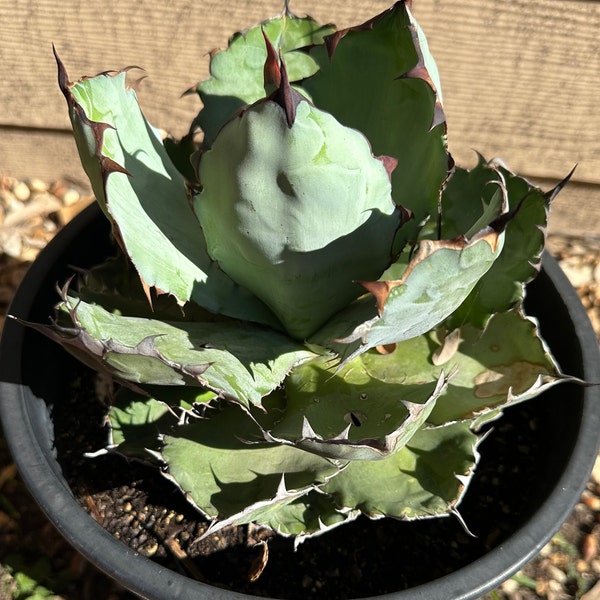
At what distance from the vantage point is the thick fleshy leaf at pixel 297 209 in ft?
1.95

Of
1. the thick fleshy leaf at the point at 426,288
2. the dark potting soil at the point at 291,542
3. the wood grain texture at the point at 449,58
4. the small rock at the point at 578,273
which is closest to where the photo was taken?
the thick fleshy leaf at the point at 426,288

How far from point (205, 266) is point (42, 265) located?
355 millimetres

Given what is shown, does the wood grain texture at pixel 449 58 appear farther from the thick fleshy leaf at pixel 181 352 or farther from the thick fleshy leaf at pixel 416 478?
the thick fleshy leaf at pixel 416 478

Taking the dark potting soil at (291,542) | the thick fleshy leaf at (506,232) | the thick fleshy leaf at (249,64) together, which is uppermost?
the thick fleshy leaf at (249,64)

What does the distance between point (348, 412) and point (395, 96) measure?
0.35 m

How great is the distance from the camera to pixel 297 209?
0.65 m

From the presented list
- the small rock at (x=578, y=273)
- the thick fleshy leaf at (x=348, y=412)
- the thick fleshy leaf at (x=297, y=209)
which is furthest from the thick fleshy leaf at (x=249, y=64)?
the small rock at (x=578, y=273)

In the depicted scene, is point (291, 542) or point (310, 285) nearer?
point (310, 285)

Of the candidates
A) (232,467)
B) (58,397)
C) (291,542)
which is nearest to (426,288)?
(232,467)

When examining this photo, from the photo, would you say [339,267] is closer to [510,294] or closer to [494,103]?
[510,294]

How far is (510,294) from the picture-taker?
81 cm

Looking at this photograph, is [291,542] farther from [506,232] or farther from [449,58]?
[449,58]

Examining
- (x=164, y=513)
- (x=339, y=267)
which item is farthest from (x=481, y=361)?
(x=164, y=513)

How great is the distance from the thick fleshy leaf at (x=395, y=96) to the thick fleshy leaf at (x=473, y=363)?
17 centimetres
